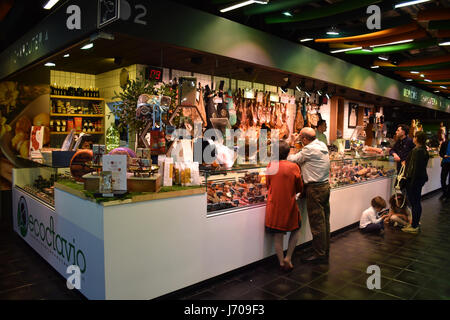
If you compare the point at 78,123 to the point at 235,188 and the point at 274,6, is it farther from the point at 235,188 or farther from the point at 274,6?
the point at 274,6

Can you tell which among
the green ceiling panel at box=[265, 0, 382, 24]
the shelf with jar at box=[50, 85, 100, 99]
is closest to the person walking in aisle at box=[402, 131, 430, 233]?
the green ceiling panel at box=[265, 0, 382, 24]

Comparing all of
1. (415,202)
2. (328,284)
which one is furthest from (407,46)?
(328,284)

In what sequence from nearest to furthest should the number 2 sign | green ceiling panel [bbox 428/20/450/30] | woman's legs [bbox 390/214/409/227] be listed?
the number 2 sign → green ceiling panel [bbox 428/20/450/30] → woman's legs [bbox 390/214/409/227]

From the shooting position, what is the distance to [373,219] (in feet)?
18.8

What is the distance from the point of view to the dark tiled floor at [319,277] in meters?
3.41

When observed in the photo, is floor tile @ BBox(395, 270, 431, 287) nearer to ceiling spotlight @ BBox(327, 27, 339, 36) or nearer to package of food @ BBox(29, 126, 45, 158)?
ceiling spotlight @ BBox(327, 27, 339, 36)

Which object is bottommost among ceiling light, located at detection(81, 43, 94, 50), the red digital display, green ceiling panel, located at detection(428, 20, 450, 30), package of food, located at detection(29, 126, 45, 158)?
package of food, located at detection(29, 126, 45, 158)

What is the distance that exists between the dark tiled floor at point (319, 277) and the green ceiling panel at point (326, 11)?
11.2 ft

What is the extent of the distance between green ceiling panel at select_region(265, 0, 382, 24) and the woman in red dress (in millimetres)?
2170

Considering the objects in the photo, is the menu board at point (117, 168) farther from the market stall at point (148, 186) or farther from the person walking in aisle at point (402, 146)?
the person walking in aisle at point (402, 146)

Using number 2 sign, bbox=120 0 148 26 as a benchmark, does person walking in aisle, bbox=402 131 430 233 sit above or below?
below

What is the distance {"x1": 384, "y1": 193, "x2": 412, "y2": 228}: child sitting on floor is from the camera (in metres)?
6.12
